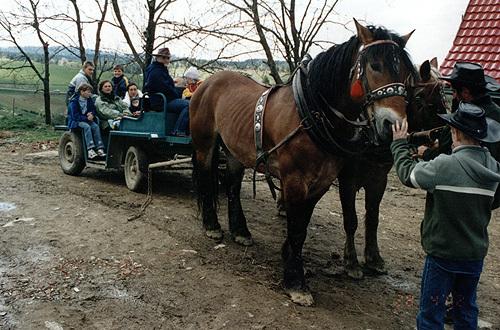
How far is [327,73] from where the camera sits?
354cm

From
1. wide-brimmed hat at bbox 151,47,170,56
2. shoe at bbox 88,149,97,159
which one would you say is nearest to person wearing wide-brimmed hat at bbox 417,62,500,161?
wide-brimmed hat at bbox 151,47,170,56

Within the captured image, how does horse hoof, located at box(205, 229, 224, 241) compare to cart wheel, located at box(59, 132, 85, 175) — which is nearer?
horse hoof, located at box(205, 229, 224, 241)

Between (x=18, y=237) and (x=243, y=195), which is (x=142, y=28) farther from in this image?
(x=18, y=237)

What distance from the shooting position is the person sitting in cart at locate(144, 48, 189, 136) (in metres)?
6.29

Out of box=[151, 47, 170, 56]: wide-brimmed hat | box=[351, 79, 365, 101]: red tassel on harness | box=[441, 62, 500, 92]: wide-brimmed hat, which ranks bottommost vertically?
box=[351, 79, 365, 101]: red tassel on harness

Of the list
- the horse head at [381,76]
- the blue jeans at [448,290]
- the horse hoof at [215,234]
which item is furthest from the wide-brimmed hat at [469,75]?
the horse hoof at [215,234]

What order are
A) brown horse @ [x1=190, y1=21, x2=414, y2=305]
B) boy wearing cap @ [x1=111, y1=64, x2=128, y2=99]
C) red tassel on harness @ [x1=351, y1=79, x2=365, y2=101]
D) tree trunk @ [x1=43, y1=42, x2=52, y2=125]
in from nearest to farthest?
brown horse @ [x1=190, y1=21, x2=414, y2=305], red tassel on harness @ [x1=351, y1=79, x2=365, y2=101], boy wearing cap @ [x1=111, y1=64, x2=128, y2=99], tree trunk @ [x1=43, y1=42, x2=52, y2=125]

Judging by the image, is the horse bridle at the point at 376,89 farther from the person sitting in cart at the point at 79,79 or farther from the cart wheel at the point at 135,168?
the person sitting in cart at the point at 79,79

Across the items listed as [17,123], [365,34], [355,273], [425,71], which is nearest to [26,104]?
[17,123]

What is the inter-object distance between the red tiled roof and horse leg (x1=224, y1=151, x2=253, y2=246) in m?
4.02

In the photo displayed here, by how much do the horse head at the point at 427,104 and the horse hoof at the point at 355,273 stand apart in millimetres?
1346

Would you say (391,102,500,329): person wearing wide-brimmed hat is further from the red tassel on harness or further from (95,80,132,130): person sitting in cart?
(95,80,132,130): person sitting in cart

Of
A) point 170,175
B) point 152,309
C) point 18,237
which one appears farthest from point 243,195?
point 152,309

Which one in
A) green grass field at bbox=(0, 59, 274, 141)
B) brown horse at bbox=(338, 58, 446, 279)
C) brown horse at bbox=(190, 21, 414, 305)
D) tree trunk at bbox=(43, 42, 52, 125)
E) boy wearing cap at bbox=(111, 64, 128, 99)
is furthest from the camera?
tree trunk at bbox=(43, 42, 52, 125)
